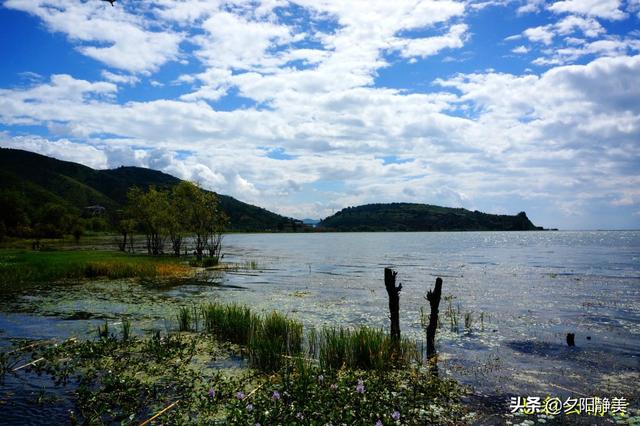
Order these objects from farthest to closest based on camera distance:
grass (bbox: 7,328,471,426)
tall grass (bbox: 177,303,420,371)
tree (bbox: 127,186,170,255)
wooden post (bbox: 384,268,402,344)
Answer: tree (bbox: 127,186,170,255) → wooden post (bbox: 384,268,402,344) → tall grass (bbox: 177,303,420,371) → grass (bbox: 7,328,471,426)

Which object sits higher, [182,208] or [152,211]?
[182,208]

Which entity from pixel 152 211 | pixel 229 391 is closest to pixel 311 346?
pixel 229 391

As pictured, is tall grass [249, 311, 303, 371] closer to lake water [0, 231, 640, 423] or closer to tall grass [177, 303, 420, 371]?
tall grass [177, 303, 420, 371]

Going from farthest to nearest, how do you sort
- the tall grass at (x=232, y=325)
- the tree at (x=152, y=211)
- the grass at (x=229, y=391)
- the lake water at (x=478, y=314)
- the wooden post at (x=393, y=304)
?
the tree at (x=152, y=211) → the tall grass at (x=232, y=325) → the wooden post at (x=393, y=304) → the lake water at (x=478, y=314) → the grass at (x=229, y=391)

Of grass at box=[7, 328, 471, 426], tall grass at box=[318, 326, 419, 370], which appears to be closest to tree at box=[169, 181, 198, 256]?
grass at box=[7, 328, 471, 426]

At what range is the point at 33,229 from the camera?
121062 mm

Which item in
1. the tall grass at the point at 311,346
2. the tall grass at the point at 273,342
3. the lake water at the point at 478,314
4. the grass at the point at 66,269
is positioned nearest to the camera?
the tall grass at the point at 273,342

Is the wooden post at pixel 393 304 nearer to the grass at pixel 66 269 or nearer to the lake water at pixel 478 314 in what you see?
the lake water at pixel 478 314

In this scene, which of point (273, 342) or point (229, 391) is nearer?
point (229, 391)

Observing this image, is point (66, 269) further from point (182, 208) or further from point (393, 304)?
point (393, 304)

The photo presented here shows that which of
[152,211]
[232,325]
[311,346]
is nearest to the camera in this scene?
[311,346]

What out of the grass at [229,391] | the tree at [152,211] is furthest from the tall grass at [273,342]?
the tree at [152,211]

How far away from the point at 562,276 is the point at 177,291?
54131mm

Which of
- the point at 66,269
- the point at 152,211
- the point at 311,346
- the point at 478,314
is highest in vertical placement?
the point at 152,211
